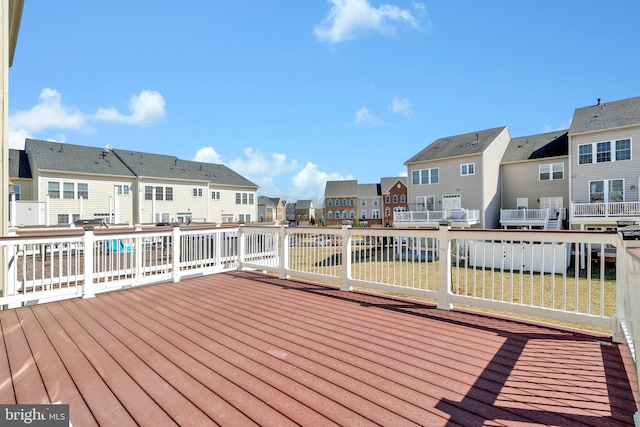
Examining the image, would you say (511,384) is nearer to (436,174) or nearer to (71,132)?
(436,174)

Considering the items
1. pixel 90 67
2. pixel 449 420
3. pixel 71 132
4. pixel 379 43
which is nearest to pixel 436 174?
pixel 379 43

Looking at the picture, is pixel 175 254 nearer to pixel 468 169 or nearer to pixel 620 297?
pixel 620 297

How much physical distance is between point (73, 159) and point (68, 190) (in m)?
2.56

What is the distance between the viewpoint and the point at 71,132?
82.2 feet

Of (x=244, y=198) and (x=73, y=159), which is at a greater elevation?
(x=73, y=159)

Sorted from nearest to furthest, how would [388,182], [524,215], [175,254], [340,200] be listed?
[175,254]
[524,215]
[388,182]
[340,200]

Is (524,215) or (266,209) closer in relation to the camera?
(524,215)

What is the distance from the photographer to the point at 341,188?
49219 millimetres

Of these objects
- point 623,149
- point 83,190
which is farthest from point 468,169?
point 83,190

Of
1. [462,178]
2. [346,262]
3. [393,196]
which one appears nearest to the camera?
[346,262]

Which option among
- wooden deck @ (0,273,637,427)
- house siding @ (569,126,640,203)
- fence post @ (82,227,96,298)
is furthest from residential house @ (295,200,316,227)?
wooden deck @ (0,273,637,427)

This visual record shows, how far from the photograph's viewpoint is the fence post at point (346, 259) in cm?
488

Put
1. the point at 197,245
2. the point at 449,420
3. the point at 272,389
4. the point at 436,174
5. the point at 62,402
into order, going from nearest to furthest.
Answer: the point at 449,420 < the point at 62,402 < the point at 272,389 < the point at 197,245 < the point at 436,174

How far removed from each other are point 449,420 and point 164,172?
2895 cm
